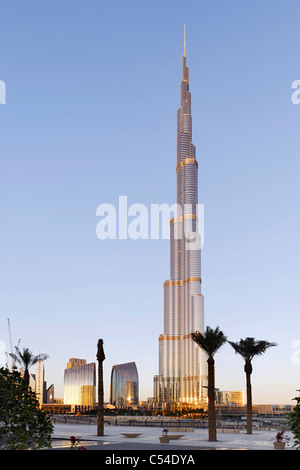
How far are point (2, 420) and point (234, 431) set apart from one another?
4617 cm

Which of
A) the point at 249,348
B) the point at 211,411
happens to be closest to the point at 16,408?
the point at 211,411

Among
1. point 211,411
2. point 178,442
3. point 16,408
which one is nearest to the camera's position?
point 16,408

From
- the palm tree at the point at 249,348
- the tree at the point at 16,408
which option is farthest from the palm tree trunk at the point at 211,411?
the tree at the point at 16,408

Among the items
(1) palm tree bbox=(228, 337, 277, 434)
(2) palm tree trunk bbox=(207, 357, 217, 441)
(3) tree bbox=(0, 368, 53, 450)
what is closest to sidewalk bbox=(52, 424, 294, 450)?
(2) palm tree trunk bbox=(207, 357, 217, 441)

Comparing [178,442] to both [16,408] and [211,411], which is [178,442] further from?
[16,408]

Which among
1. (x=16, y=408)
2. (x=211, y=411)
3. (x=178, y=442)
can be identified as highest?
(x=16, y=408)

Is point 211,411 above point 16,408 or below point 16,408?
below

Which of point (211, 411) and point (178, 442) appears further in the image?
point (211, 411)

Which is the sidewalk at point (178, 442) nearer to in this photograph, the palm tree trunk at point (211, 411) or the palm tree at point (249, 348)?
the palm tree trunk at point (211, 411)

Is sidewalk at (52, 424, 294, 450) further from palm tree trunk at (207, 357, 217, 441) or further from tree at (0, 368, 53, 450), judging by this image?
tree at (0, 368, 53, 450)

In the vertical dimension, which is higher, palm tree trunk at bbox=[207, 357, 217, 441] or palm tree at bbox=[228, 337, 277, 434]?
palm tree at bbox=[228, 337, 277, 434]
